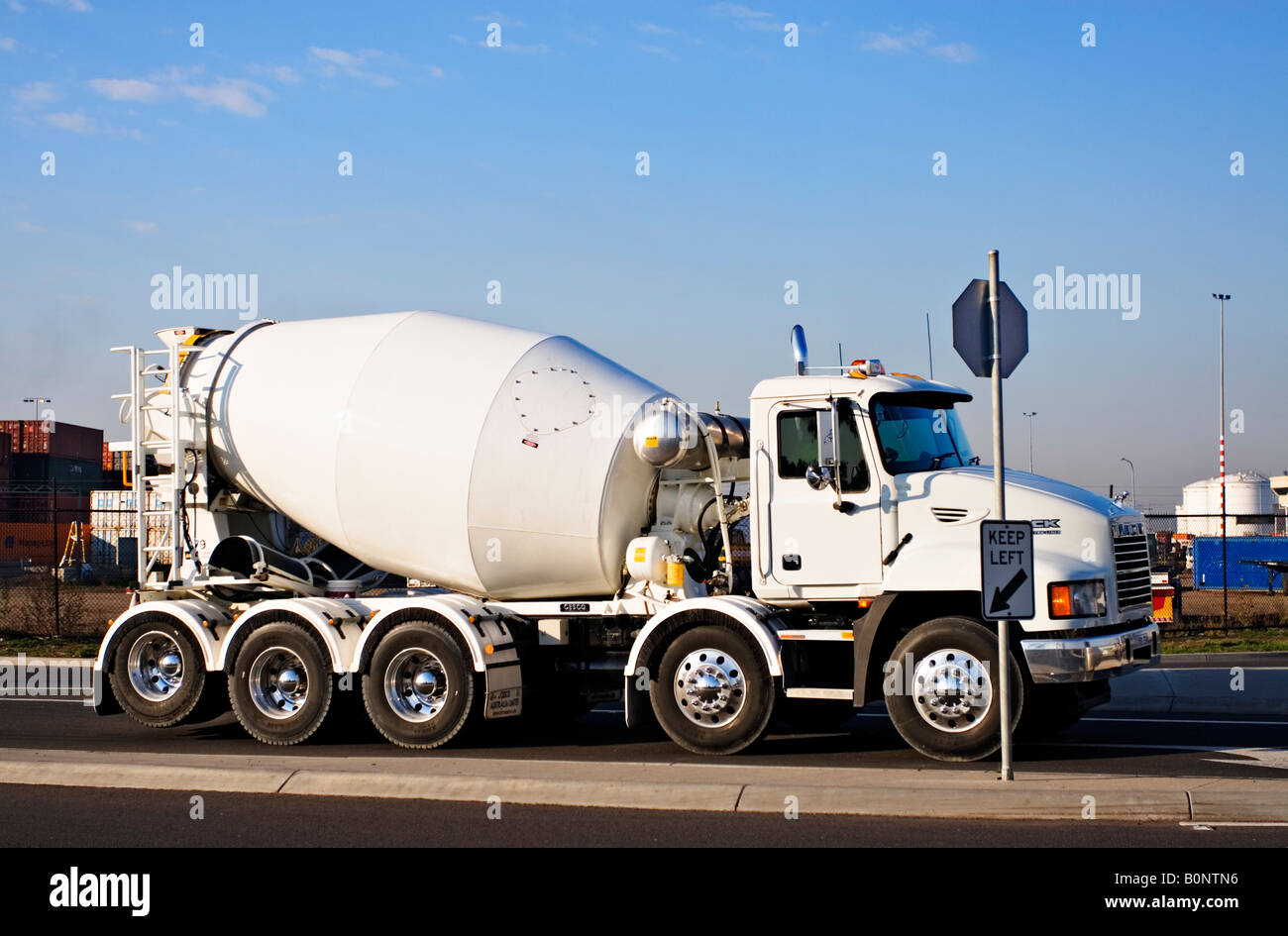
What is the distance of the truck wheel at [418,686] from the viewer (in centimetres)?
1173

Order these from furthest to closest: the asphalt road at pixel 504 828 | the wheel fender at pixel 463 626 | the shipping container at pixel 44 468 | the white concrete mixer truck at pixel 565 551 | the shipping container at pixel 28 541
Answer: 1. the shipping container at pixel 44 468
2. the shipping container at pixel 28 541
3. the wheel fender at pixel 463 626
4. the white concrete mixer truck at pixel 565 551
5. the asphalt road at pixel 504 828

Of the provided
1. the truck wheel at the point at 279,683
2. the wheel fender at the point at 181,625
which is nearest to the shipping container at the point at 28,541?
the wheel fender at the point at 181,625

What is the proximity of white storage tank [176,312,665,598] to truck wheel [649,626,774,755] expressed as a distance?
1.29 m

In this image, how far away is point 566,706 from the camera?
13.5 metres

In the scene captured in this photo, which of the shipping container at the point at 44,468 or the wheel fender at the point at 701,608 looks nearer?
the wheel fender at the point at 701,608

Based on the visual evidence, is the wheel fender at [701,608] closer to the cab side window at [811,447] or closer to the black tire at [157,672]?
the cab side window at [811,447]

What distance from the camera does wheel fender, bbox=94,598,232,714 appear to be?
12.8 m

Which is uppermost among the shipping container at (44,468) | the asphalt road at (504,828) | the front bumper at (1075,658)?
the shipping container at (44,468)

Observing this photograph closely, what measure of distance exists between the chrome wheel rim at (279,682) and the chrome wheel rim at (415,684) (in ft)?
3.28

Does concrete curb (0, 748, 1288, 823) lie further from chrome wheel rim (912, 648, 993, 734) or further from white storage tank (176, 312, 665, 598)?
white storage tank (176, 312, 665, 598)

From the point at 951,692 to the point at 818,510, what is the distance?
1893 millimetres

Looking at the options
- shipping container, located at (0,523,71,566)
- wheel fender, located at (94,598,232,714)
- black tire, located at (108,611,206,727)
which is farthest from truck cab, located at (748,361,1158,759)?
shipping container, located at (0,523,71,566)
